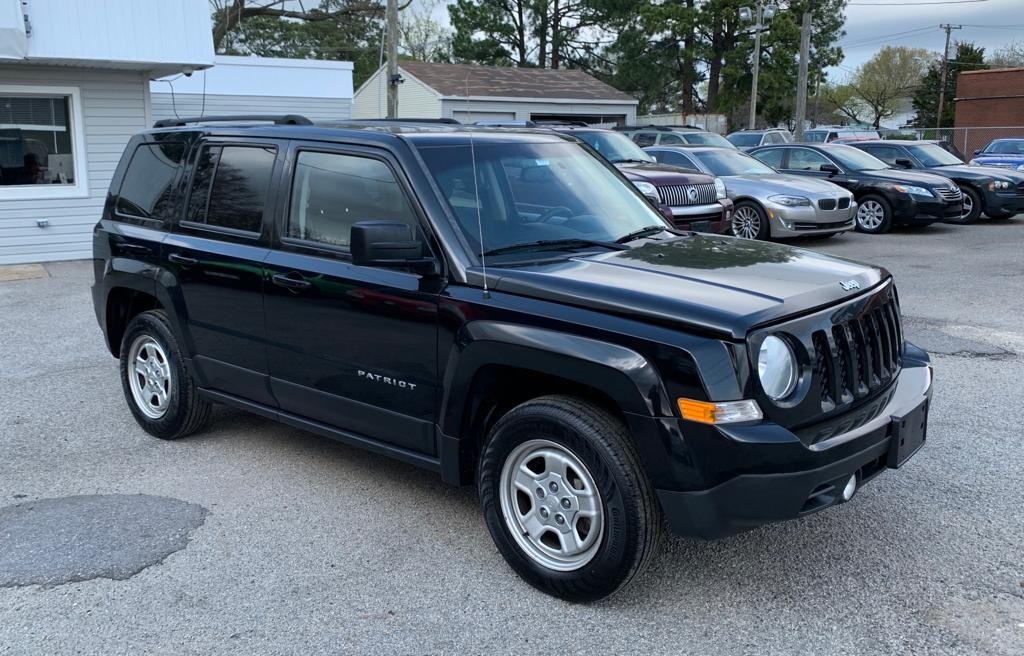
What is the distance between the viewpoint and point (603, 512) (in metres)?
3.55

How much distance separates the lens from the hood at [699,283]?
344 cm

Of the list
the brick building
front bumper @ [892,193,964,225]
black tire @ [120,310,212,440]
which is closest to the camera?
black tire @ [120,310,212,440]

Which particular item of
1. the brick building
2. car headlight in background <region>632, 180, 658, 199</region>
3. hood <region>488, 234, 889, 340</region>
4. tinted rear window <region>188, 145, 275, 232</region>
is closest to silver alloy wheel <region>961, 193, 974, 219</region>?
car headlight in background <region>632, 180, 658, 199</region>

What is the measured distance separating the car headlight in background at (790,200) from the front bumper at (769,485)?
11.2 metres

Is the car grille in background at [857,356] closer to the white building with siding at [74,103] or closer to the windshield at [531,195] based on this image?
the windshield at [531,195]

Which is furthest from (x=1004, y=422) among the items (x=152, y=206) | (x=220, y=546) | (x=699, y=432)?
(x=152, y=206)

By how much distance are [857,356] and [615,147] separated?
1124 cm

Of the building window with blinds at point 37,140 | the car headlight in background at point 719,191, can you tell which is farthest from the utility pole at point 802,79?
the building window with blinds at point 37,140

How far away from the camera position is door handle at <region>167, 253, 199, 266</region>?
5.24 meters

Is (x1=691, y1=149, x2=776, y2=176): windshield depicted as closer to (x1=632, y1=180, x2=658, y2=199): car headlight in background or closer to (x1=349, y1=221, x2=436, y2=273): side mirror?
(x1=632, y1=180, x2=658, y2=199): car headlight in background

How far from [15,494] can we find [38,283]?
820 cm

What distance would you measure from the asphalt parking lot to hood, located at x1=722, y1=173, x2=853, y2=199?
8.56 meters

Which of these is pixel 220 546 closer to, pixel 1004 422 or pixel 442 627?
pixel 442 627

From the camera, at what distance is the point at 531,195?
458cm
